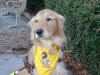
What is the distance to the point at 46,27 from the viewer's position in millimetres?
3494

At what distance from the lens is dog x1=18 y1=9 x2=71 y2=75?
3.63 meters

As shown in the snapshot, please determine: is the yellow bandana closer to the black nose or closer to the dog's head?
the dog's head

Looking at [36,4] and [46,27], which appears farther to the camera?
[36,4]

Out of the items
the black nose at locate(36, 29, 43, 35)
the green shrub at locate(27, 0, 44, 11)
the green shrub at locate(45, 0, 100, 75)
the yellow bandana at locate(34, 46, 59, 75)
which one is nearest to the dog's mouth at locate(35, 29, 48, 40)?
the black nose at locate(36, 29, 43, 35)

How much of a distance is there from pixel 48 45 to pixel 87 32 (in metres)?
0.70

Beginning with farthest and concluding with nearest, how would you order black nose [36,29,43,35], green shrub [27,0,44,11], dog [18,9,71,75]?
green shrub [27,0,44,11]
dog [18,9,71,75]
black nose [36,29,43,35]

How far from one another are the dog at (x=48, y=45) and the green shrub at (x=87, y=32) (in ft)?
1.40

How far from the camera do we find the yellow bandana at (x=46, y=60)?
365cm

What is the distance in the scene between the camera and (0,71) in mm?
5480

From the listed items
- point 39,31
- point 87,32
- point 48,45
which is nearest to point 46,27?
point 39,31

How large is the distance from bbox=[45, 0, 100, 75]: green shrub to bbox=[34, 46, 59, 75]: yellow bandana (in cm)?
62

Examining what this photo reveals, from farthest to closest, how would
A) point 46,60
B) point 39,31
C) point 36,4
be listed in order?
point 36,4 → point 46,60 → point 39,31

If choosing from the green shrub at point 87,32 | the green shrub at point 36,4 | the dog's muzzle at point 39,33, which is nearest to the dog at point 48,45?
the dog's muzzle at point 39,33

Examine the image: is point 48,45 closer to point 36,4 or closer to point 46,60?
point 46,60
